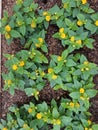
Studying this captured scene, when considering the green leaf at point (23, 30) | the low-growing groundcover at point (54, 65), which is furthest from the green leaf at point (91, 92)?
the green leaf at point (23, 30)

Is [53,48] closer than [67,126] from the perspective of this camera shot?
No

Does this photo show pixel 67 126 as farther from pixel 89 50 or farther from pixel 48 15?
pixel 48 15

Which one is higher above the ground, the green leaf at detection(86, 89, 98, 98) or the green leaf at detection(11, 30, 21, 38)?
the green leaf at detection(11, 30, 21, 38)

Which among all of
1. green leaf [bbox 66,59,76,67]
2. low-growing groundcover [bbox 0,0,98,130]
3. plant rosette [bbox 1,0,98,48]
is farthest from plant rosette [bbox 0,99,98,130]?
plant rosette [bbox 1,0,98,48]

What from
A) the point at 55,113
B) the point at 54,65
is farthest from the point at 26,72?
the point at 55,113

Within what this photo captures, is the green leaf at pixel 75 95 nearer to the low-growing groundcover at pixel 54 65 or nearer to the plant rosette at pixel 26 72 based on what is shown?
the low-growing groundcover at pixel 54 65

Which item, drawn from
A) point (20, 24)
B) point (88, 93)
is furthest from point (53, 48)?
point (88, 93)

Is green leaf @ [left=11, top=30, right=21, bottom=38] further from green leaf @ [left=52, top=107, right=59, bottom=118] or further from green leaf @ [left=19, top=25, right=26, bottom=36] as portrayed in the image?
green leaf @ [left=52, top=107, right=59, bottom=118]

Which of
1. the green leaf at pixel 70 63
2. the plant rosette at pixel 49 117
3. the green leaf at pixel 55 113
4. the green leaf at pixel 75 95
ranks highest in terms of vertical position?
the green leaf at pixel 70 63
